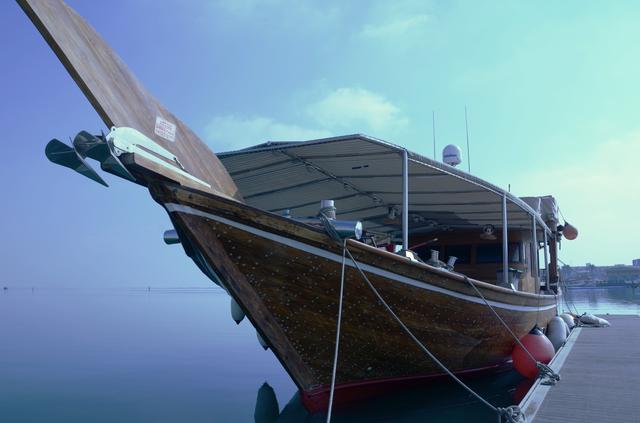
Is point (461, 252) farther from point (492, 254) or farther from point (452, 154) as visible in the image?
point (452, 154)

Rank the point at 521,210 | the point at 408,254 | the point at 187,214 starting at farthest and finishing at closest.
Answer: the point at 521,210, the point at 408,254, the point at 187,214

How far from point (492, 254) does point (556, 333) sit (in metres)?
2.53

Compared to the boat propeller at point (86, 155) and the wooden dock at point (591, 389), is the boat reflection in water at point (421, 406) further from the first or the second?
the boat propeller at point (86, 155)

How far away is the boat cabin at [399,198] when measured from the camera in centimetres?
684

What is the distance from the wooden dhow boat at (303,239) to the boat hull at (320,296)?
0.05 feet

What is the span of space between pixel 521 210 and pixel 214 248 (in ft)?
24.9

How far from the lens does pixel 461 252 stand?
12.2 meters

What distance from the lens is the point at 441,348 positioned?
6988mm

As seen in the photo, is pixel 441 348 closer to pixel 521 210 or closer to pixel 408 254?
pixel 408 254

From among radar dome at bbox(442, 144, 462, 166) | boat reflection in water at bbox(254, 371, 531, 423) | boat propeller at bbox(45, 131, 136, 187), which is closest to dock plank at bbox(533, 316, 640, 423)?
boat reflection in water at bbox(254, 371, 531, 423)

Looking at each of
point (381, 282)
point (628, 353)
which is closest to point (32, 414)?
point (381, 282)

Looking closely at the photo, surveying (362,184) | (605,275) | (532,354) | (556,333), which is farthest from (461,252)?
(605,275)

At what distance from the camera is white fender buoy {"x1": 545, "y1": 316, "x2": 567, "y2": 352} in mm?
11648

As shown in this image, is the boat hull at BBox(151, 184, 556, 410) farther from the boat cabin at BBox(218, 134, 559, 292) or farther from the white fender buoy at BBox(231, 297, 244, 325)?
the white fender buoy at BBox(231, 297, 244, 325)
